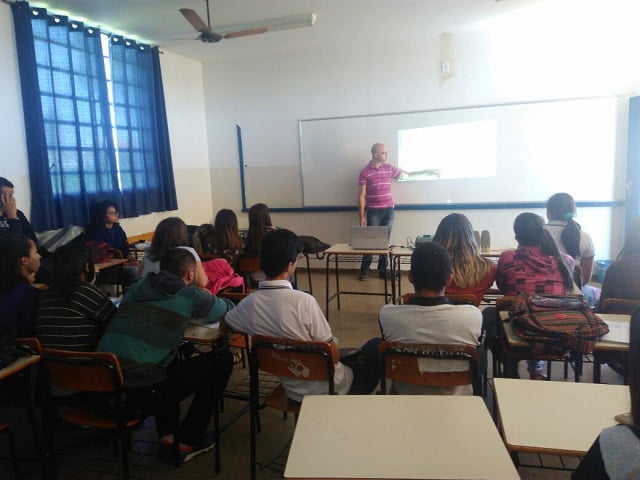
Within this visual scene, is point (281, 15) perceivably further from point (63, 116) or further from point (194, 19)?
point (63, 116)

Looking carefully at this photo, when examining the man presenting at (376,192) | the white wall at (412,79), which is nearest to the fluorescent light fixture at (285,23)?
the white wall at (412,79)

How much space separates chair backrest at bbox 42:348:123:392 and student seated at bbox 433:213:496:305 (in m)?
1.78

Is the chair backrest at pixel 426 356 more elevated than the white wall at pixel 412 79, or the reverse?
the white wall at pixel 412 79

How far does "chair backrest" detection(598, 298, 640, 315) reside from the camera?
2.19 metres

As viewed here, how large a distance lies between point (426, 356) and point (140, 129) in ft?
15.4

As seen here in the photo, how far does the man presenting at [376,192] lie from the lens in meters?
5.59

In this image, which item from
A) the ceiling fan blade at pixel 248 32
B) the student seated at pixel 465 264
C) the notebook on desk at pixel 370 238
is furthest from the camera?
the ceiling fan blade at pixel 248 32

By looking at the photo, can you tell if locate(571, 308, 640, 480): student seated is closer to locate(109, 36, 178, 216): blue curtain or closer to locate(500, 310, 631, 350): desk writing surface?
locate(500, 310, 631, 350): desk writing surface

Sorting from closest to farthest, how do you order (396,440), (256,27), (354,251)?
(396,440) < (354,251) < (256,27)

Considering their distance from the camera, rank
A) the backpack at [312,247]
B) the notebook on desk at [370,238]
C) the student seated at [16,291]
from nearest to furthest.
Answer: the student seated at [16,291] < the notebook on desk at [370,238] < the backpack at [312,247]

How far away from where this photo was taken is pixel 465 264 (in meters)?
2.60

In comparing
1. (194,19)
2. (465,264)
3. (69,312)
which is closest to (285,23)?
(194,19)

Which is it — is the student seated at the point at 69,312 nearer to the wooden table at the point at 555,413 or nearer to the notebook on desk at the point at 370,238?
the wooden table at the point at 555,413

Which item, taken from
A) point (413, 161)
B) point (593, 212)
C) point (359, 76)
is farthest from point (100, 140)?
point (593, 212)
